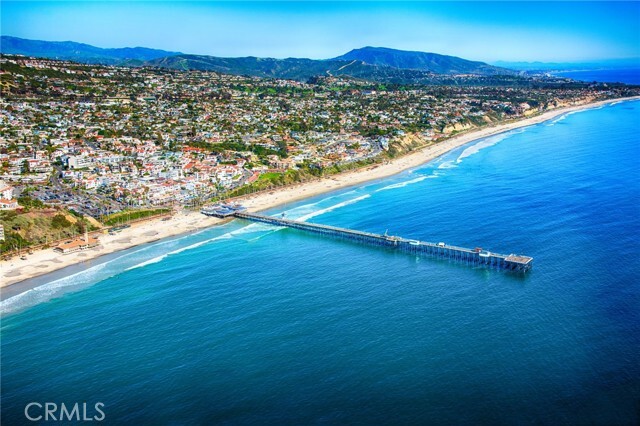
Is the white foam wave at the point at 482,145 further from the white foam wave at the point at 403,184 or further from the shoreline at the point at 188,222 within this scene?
the white foam wave at the point at 403,184

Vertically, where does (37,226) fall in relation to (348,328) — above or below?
above

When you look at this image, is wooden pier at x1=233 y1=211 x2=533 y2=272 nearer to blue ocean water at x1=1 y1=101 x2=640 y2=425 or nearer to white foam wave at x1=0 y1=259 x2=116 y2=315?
blue ocean water at x1=1 y1=101 x2=640 y2=425

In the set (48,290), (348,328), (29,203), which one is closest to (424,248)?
(348,328)

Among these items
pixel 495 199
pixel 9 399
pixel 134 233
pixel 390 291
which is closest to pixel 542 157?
pixel 495 199

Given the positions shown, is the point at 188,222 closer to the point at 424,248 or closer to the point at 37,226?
the point at 37,226

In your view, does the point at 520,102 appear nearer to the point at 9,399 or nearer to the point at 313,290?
the point at 313,290

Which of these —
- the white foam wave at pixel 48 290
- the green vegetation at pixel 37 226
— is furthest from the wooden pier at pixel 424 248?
the white foam wave at pixel 48 290
